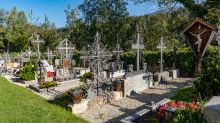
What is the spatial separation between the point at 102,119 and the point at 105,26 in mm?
21043

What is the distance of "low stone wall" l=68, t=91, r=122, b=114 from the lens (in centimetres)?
591

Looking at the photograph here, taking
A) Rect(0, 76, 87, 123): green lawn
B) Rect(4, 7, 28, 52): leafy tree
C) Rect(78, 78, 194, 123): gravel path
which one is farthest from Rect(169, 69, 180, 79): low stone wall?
Rect(4, 7, 28, 52): leafy tree

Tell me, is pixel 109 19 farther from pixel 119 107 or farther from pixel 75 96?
pixel 75 96

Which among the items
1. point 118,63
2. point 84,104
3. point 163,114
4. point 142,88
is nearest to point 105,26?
point 118,63

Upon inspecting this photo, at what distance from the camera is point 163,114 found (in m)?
4.40

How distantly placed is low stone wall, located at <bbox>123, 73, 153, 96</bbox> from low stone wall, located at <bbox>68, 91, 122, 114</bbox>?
0.51 m

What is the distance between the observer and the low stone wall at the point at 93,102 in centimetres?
591

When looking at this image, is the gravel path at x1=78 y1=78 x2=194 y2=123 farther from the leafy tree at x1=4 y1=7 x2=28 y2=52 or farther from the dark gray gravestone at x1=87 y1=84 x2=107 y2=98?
the leafy tree at x1=4 y1=7 x2=28 y2=52

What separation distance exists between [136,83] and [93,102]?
304cm

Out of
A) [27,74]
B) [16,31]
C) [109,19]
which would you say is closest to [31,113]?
[27,74]

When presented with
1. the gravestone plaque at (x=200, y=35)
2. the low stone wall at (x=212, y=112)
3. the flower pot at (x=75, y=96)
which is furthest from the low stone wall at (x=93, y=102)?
the low stone wall at (x=212, y=112)

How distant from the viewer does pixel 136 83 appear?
28.5 ft

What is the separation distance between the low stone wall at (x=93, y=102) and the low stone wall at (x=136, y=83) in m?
0.51

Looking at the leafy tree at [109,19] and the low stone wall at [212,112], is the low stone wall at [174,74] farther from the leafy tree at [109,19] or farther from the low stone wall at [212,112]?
the leafy tree at [109,19]
